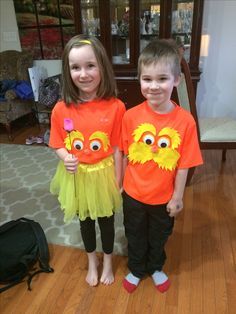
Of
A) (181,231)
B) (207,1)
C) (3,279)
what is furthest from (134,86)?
(3,279)

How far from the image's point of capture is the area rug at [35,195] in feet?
5.71

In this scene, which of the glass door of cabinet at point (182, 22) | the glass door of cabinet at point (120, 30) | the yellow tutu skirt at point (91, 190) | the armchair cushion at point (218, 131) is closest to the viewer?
the yellow tutu skirt at point (91, 190)

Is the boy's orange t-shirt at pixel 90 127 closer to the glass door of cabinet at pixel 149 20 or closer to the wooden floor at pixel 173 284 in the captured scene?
the wooden floor at pixel 173 284

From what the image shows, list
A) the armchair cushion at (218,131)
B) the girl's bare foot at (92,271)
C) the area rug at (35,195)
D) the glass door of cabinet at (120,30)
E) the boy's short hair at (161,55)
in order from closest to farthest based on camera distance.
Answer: the boy's short hair at (161,55) → the girl's bare foot at (92,271) → the area rug at (35,195) → the armchair cushion at (218,131) → the glass door of cabinet at (120,30)

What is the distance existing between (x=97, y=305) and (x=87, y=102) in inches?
36.8

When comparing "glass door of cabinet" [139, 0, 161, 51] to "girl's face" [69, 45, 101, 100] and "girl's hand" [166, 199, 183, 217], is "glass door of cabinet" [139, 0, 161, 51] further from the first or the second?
"girl's hand" [166, 199, 183, 217]

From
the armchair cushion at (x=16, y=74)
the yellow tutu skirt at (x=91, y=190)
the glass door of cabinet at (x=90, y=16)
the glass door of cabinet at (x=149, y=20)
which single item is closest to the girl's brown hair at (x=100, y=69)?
the yellow tutu skirt at (x=91, y=190)

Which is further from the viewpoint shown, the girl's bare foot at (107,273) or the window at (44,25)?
the window at (44,25)

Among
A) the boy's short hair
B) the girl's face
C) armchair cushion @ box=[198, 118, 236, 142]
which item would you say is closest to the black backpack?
the girl's face

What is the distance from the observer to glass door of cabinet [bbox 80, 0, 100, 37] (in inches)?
111

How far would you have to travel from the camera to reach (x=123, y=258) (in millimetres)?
1561

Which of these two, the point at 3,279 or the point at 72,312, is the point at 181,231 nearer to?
the point at 72,312

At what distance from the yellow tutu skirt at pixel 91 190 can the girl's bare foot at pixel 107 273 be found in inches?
11.6

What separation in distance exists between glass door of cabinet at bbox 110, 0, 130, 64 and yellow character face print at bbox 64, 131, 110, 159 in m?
2.06
